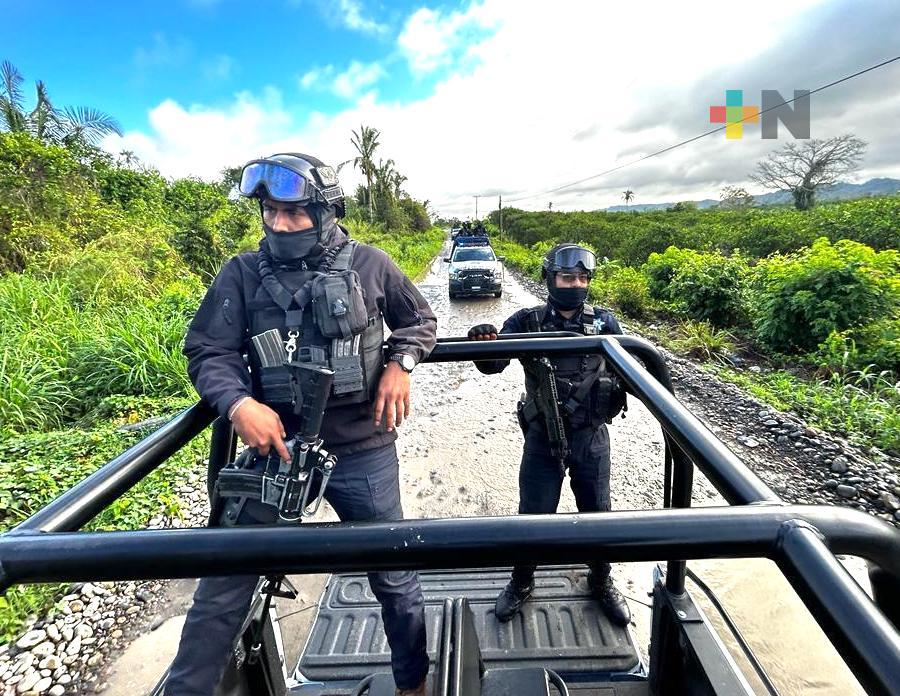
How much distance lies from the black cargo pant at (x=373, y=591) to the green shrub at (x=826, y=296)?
6.26 m

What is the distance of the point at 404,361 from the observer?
5.29 ft

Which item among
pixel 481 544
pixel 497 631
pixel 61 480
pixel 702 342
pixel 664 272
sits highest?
pixel 664 272

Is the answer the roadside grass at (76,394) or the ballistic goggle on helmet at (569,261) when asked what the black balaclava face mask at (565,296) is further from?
the roadside grass at (76,394)

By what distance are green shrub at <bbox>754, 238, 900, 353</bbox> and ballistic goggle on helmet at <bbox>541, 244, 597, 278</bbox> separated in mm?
5012

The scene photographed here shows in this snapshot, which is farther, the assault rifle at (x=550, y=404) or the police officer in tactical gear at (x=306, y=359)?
the assault rifle at (x=550, y=404)

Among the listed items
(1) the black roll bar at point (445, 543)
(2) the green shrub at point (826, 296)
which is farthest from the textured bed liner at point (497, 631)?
(2) the green shrub at point (826, 296)

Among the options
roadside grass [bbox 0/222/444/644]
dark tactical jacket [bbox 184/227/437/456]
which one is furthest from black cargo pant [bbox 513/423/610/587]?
roadside grass [bbox 0/222/444/644]

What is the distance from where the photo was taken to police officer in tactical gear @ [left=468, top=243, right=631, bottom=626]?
7.22 feet

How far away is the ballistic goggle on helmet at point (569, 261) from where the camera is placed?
2.37 meters

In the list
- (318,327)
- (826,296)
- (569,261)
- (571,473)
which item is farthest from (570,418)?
(826,296)

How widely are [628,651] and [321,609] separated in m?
1.46

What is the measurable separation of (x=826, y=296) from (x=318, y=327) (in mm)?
6760

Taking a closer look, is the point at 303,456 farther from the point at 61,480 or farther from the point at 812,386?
the point at 812,386

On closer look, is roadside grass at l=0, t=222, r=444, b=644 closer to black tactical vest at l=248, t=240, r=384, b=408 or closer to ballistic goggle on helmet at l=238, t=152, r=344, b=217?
black tactical vest at l=248, t=240, r=384, b=408
